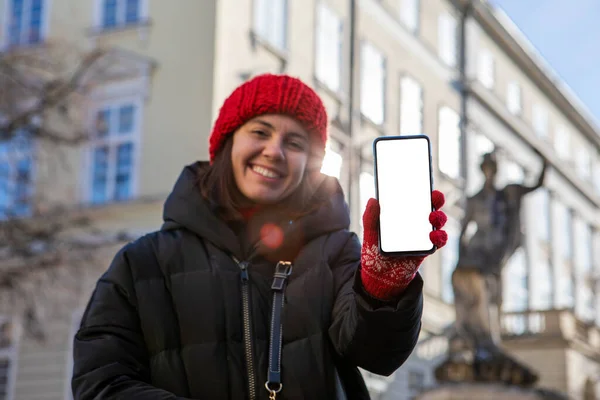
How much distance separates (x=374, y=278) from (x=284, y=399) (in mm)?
391

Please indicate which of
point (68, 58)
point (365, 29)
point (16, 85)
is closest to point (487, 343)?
point (16, 85)

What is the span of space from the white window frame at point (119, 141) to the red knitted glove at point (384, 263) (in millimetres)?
16366

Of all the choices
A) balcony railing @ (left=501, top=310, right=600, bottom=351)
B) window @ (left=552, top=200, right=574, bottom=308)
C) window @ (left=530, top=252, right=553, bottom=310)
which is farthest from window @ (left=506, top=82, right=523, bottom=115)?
balcony railing @ (left=501, top=310, right=600, bottom=351)

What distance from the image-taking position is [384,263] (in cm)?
212

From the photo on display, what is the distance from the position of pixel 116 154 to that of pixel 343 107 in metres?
5.14

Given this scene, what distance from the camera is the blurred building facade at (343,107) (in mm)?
18188

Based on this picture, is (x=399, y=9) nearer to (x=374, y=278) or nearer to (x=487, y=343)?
(x=487, y=343)

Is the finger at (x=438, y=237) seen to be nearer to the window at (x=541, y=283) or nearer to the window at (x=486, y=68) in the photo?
the window at (x=486, y=68)

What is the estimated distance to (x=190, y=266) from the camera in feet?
8.39

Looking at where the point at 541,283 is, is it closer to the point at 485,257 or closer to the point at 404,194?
the point at 485,257

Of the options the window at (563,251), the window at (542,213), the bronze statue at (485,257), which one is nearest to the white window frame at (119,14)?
the bronze statue at (485,257)

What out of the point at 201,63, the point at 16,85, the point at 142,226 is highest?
the point at 201,63

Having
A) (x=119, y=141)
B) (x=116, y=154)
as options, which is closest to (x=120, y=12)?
(x=119, y=141)

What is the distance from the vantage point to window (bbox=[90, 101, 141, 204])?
1859cm
